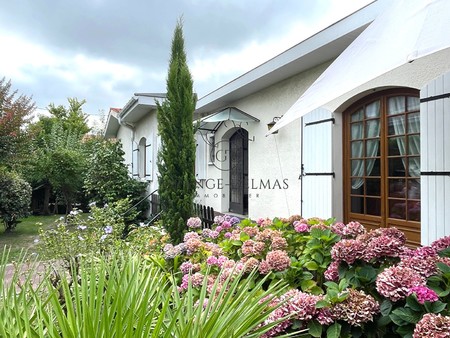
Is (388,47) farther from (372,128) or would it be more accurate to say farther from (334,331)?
(372,128)

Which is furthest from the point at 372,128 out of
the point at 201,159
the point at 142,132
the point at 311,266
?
the point at 142,132

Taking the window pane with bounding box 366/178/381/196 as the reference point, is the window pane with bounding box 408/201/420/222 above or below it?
below

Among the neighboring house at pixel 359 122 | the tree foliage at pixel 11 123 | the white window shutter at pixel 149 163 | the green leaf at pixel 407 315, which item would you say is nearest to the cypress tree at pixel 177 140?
the neighboring house at pixel 359 122

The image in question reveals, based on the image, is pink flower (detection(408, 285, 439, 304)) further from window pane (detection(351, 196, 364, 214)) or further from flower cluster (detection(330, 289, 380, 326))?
window pane (detection(351, 196, 364, 214))

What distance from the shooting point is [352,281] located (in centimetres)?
149

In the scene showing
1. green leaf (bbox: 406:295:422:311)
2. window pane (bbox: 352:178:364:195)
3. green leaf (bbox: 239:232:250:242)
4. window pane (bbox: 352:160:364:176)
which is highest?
window pane (bbox: 352:160:364:176)

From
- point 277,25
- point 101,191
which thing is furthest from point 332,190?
point 101,191

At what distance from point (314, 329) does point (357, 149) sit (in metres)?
3.97

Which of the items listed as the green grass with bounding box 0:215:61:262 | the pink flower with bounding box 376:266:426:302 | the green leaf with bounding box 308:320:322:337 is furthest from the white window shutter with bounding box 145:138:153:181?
the pink flower with bounding box 376:266:426:302

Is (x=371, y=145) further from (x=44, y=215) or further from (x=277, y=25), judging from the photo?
(x=44, y=215)

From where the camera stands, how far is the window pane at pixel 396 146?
4.16 m

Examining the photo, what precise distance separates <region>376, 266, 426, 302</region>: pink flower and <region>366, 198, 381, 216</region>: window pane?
3.50 meters

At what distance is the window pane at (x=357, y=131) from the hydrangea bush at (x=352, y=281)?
2.98 meters

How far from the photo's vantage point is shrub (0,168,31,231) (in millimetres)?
8875
